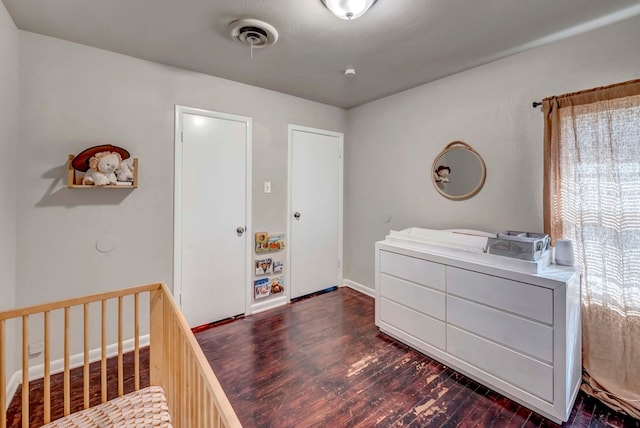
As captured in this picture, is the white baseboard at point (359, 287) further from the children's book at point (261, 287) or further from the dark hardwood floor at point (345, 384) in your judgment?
the children's book at point (261, 287)

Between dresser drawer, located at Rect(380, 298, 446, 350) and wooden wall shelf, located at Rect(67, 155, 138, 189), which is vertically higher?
wooden wall shelf, located at Rect(67, 155, 138, 189)

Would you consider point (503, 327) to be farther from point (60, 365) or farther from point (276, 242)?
point (60, 365)

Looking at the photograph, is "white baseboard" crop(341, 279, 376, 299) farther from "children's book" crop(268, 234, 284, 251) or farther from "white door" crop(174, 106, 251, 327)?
"white door" crop(174, 106, 251, 327)

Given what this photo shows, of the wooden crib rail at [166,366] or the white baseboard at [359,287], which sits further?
the white baseboard at [359,287]

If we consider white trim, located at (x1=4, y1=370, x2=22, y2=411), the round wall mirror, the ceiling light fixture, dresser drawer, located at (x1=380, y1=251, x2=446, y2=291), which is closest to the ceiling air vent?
the ceiling light fixture

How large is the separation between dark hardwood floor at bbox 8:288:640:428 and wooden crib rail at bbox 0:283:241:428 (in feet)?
1.64

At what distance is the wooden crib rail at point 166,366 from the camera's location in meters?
Result: 0.95

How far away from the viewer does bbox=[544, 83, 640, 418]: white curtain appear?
1.72 meters

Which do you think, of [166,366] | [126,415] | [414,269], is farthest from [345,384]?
[126,415]

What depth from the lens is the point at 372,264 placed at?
3.48m

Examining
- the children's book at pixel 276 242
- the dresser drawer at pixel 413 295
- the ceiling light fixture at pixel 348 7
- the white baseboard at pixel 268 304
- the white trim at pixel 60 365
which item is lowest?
the white trim at pixel 60 365

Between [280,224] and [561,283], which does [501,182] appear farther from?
[280,224]

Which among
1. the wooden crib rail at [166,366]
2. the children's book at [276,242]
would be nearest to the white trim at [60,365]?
the wooden crib rail at [166,366]

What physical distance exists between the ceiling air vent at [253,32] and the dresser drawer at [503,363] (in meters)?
2.38
